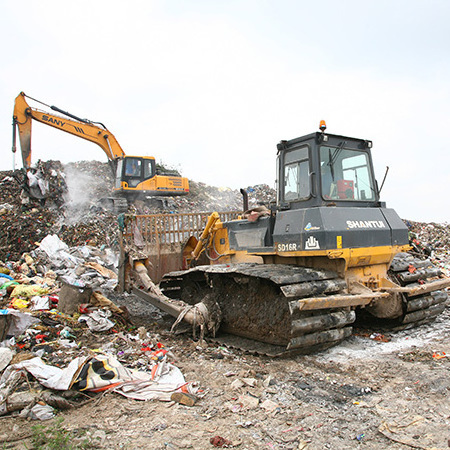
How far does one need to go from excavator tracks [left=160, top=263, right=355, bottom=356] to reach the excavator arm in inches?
401

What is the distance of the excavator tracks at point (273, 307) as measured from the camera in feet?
14.1

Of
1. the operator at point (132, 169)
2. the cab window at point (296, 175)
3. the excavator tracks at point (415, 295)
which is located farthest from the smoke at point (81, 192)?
the excavator tracks at point (415, 295)

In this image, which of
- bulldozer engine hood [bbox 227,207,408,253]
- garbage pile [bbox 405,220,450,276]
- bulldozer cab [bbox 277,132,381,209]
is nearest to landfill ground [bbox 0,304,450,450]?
bulldozer engine hood [bbox 227,207,408,253]

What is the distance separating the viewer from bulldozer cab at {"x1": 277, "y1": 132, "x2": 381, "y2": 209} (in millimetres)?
4910

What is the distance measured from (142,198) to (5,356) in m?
12.8

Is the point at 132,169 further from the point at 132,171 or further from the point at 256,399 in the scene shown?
the point at 256,399

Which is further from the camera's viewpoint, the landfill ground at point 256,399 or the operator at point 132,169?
the operator at point 132,169

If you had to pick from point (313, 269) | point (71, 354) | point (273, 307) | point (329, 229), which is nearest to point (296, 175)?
point (329, 229)

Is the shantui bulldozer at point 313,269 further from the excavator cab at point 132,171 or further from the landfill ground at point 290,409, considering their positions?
the excavator cab at point 132,171

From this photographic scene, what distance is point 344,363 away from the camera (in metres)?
4.31

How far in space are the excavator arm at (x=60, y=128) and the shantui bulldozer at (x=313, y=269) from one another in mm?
9885

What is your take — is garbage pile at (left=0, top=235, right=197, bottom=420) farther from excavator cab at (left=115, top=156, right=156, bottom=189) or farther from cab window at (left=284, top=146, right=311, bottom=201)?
excavator cab at (left=115, top=156, right=156, bottom=189)

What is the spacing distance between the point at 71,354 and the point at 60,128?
1214 cm

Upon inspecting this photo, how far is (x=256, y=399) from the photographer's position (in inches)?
138
